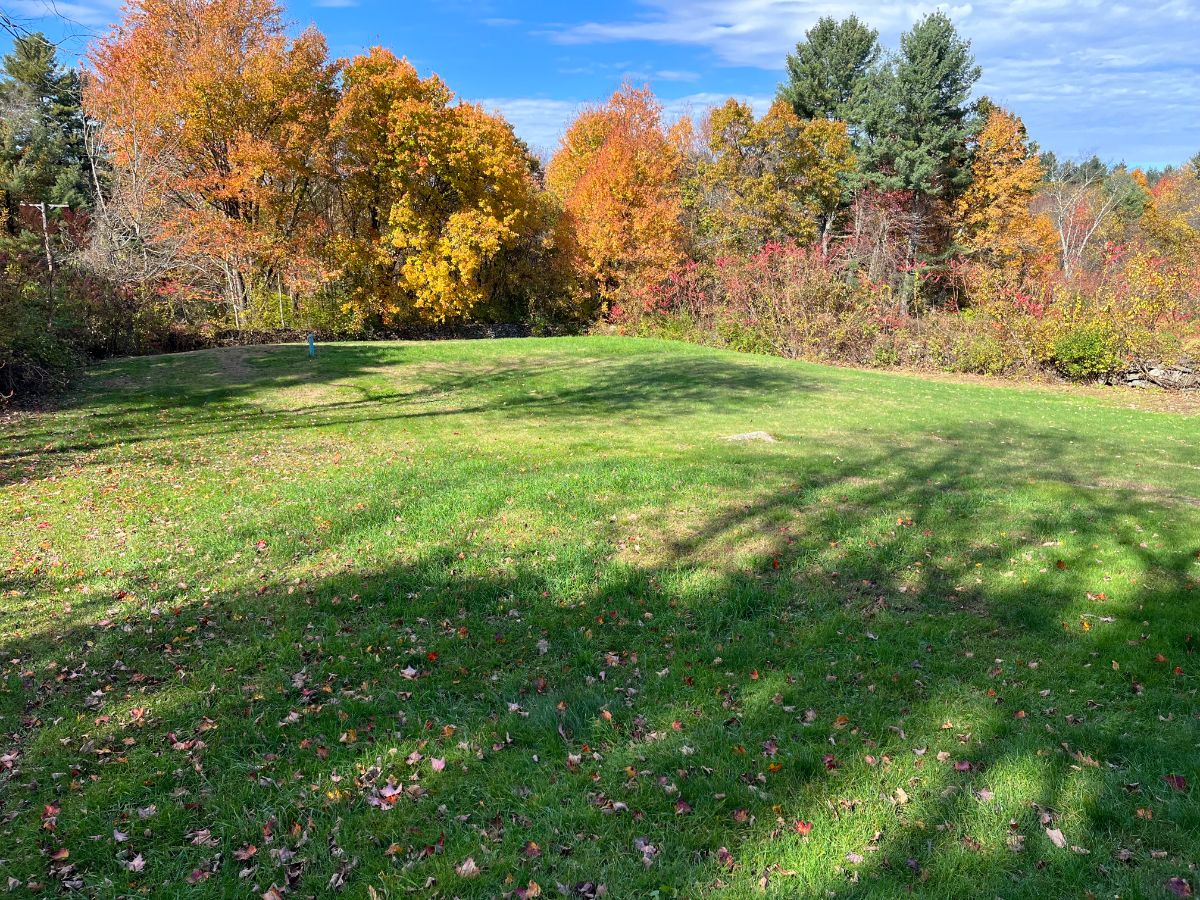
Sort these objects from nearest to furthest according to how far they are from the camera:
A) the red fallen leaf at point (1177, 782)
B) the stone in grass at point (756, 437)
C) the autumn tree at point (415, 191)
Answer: the red fallen leaf at point (1177, 782) → the stone in grass at point (756, 437) → the autumn tree at point (415, 191)

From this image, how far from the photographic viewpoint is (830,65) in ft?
111

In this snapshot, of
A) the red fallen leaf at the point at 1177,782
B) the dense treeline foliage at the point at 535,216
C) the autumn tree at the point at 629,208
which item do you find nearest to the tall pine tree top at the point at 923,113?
the dense treeline foliage at the point at 535,216

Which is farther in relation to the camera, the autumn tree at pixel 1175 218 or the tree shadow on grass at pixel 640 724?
the autumn tree at pixel 1175 218

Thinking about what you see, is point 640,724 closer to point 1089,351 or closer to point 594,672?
point 594,672

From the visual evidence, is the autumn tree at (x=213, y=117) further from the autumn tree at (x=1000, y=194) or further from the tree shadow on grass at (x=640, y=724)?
the autumn tree at (x=1000, y=194)

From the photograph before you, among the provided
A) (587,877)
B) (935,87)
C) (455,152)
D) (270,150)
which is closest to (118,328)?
(270,150)

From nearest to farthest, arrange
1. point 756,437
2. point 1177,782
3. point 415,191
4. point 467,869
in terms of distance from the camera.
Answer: point 467,869, point 1177,782, point 756,437, point 415,191

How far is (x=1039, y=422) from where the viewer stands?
12156 millimetres

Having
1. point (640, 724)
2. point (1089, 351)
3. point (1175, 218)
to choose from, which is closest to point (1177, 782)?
point (640, 724)

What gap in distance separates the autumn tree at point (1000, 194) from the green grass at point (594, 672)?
2694 cm

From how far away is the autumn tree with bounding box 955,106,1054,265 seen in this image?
30516 mm

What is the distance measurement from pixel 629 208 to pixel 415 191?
337 inches

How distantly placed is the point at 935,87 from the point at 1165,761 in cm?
3433

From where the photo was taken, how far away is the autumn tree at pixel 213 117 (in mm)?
19703
